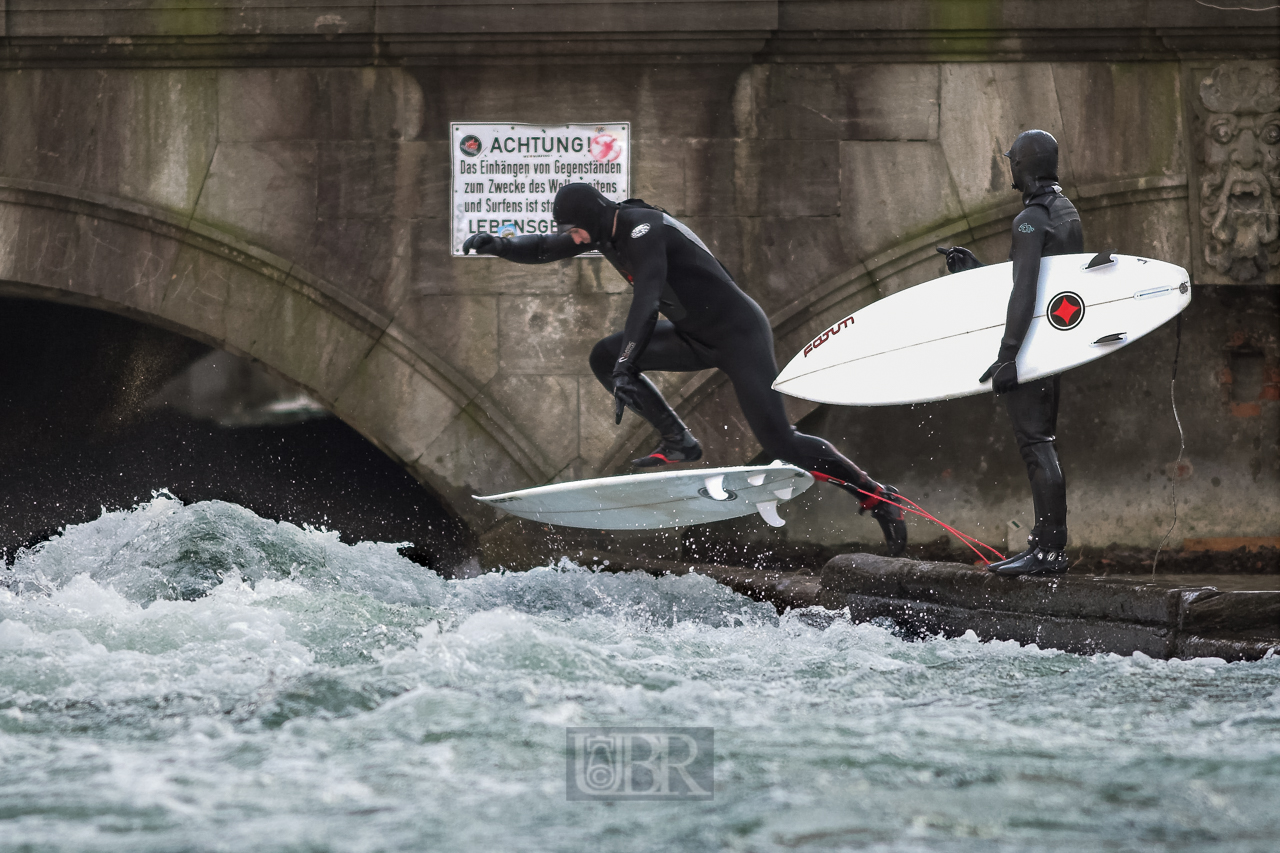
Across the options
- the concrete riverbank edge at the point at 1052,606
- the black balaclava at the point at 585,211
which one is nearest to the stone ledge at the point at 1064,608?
the concrete riverbank edge at the point at 1052,606

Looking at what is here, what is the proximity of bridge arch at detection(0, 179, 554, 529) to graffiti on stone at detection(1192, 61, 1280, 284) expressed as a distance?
146 inches

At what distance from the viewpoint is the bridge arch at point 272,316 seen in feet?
21.4

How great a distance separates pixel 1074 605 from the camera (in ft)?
13.1

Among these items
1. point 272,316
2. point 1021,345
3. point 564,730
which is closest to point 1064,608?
point 1021,345

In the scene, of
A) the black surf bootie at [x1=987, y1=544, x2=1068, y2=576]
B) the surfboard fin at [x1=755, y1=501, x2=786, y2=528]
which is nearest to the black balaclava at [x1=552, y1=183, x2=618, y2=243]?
the surfboard fin at [x1=755, y1=501, x2=786, y2=528]

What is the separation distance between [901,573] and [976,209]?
2.70m

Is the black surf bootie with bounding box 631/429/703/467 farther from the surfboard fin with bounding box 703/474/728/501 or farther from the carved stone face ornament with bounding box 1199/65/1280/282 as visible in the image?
the carved stone face ornament with bounding box 1199/65/1280/282

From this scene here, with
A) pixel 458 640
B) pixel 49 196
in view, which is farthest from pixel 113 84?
pixel 458 640

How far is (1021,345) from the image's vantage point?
4.26m

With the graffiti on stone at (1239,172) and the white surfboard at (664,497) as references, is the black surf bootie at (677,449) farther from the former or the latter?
the graffiti on stone at (1239,172)

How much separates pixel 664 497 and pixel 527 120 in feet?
8.72

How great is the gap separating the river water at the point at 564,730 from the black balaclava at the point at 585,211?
4.75ft

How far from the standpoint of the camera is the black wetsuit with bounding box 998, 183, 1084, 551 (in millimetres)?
4238

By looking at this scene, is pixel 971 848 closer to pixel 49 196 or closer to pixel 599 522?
pixel 599 522
